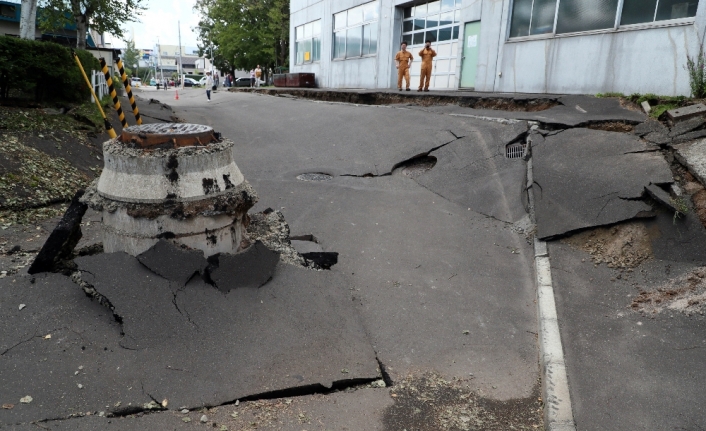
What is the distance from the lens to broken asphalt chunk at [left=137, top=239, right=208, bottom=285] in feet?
12.4

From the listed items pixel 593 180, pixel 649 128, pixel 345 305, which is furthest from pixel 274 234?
pixel 649 128

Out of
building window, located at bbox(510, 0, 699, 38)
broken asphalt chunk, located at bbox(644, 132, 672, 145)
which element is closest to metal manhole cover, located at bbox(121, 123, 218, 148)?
broken asphalt chunk, located at bbox(644, 132, 672, 145)

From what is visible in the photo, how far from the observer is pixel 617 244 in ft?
18.0

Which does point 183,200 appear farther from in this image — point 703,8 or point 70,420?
point 703,8

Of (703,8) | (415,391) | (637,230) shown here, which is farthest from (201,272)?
(703,8)

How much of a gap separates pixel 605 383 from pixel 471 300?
61.3 inches

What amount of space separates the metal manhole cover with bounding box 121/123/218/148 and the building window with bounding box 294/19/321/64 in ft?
88.8

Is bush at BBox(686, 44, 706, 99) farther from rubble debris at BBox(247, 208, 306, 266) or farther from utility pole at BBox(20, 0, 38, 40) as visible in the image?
utility pole at BBox(20, 0, 38, 40)

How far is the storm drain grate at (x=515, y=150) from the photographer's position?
330 inches

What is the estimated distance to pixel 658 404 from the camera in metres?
3.23

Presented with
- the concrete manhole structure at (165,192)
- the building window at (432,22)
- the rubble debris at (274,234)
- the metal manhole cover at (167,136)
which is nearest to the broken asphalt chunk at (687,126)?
the rubble debris at (274,234)

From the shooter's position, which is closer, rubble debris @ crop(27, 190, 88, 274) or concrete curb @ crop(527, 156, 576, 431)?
concrete curb @ crop(527, 156, 576, 431)

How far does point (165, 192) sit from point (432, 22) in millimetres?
18624

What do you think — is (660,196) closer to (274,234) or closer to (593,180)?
(593,180)
